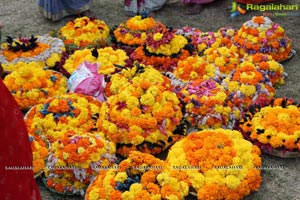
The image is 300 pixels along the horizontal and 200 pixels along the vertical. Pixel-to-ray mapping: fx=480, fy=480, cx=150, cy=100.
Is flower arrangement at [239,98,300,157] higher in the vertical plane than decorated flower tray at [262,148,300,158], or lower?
higher

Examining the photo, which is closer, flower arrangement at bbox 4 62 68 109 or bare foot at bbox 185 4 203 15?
flower arrangement at bbox 4 62 68 109

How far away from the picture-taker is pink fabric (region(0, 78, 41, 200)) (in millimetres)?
1407

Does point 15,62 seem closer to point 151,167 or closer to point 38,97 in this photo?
point 38,97

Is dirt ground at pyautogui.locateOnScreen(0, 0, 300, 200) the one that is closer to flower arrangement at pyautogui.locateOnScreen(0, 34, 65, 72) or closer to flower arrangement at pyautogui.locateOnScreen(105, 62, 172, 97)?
flower arrangement at pyautogui.locateOnScreen(0, 34, 65, 72)

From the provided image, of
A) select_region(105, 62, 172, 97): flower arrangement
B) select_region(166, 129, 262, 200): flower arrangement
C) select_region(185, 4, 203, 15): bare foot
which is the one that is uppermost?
select_region(105, 62, 172, 97): flower arrangement

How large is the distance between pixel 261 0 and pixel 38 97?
3520mm

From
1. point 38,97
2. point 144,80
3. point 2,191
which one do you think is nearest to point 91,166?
point 144,80

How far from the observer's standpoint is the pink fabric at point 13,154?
4.62 feet

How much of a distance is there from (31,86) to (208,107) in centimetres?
167

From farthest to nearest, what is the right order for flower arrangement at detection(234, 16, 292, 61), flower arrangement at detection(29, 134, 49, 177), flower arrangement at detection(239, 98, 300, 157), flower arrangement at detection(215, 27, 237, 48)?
flower arrangement at detection(215, 27, 237, 48) → flower arrangement at detection(234, 16, 292, 61) → flower arrangement at detection(239, 98, 300, 157) → flower arrangement at detection(29, 134, 49, 177)

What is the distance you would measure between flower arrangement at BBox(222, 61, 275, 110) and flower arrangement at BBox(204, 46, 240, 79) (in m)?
0.18

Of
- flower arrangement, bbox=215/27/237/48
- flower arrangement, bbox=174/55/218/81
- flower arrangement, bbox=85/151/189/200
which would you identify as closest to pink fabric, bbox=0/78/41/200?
flower arrangement, bbox=85/151/189/200

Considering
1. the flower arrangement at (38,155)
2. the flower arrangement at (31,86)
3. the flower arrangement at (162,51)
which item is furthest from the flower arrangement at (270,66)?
the flower arrangement at (38,155)

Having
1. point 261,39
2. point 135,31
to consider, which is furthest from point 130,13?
point 261,39
